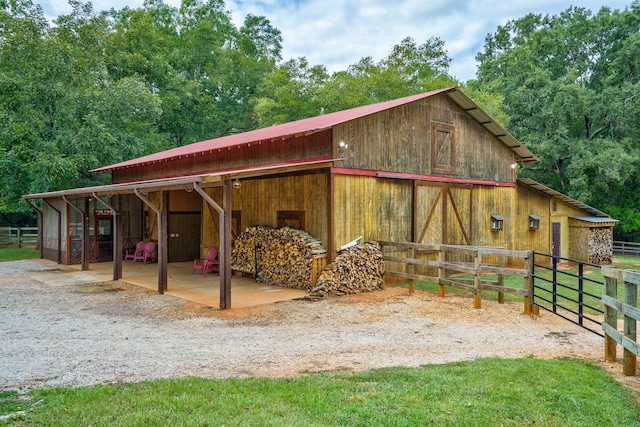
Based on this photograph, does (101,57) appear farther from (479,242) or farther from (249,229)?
(479,242)

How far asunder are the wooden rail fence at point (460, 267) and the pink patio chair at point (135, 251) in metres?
9.42

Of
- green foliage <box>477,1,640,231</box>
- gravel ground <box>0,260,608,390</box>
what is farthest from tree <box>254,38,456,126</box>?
gravel ground <box>0,260,608,390</box>

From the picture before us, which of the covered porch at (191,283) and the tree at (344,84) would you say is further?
the tree at (344,84)

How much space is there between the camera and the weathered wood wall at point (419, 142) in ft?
33.9

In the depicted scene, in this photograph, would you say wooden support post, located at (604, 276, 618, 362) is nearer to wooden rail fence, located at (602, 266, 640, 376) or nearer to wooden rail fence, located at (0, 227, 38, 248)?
wooden rail fence, located at (602, 266, 640, 376)

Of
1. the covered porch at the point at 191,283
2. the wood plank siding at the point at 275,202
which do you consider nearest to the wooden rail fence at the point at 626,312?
the covered porch at the point at 191,283

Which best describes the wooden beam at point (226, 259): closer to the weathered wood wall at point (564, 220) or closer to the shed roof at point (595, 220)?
the weathered wood wall at point (564, 220)

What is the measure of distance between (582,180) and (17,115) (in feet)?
87.4

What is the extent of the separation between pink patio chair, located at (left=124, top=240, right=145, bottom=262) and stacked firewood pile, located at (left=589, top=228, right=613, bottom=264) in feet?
56.3

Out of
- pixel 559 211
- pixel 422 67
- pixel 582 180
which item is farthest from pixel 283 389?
pixel 422 67

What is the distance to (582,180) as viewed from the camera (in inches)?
930

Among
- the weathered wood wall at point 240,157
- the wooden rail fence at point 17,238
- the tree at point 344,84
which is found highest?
the tree at point 344,84

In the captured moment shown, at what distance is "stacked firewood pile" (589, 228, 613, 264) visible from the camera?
57.5 ft

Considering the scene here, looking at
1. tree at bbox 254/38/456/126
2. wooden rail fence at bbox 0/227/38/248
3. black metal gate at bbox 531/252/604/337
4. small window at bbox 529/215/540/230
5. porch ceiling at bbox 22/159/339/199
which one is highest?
tree at bbox 254/38/456/126
